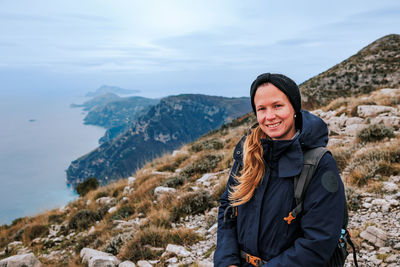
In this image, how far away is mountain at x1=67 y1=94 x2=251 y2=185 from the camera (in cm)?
11669

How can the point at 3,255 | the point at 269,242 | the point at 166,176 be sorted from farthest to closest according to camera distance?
1. the point at 166,176
2. the point at 3,255
3. the point at 269,242

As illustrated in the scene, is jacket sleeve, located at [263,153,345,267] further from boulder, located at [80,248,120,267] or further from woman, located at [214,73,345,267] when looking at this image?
boulder, located at [80,248,120,267]

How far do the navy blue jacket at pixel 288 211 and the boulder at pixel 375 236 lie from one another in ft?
7.73

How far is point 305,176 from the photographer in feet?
4.84

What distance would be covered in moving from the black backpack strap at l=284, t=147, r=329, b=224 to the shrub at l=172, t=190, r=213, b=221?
417 cm

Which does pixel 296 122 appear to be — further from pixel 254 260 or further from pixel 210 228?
pixel 210 228

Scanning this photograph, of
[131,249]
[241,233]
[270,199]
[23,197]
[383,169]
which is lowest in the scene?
[23,197]

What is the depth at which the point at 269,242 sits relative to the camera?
1.64m

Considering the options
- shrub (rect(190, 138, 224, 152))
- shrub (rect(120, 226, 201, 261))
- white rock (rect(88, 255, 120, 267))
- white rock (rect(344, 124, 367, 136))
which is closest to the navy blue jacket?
shrub (rect(120, 226, 201, 261))

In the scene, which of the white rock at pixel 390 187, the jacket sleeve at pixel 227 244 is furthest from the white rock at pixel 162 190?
the white rock at pixel 390 187

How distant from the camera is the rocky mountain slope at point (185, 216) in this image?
373 centimetres

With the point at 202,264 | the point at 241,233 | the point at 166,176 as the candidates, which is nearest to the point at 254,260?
the point at 241,233

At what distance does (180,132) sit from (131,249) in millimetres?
153007

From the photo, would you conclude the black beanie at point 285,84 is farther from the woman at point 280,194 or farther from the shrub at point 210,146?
the shrub at point 210,146
